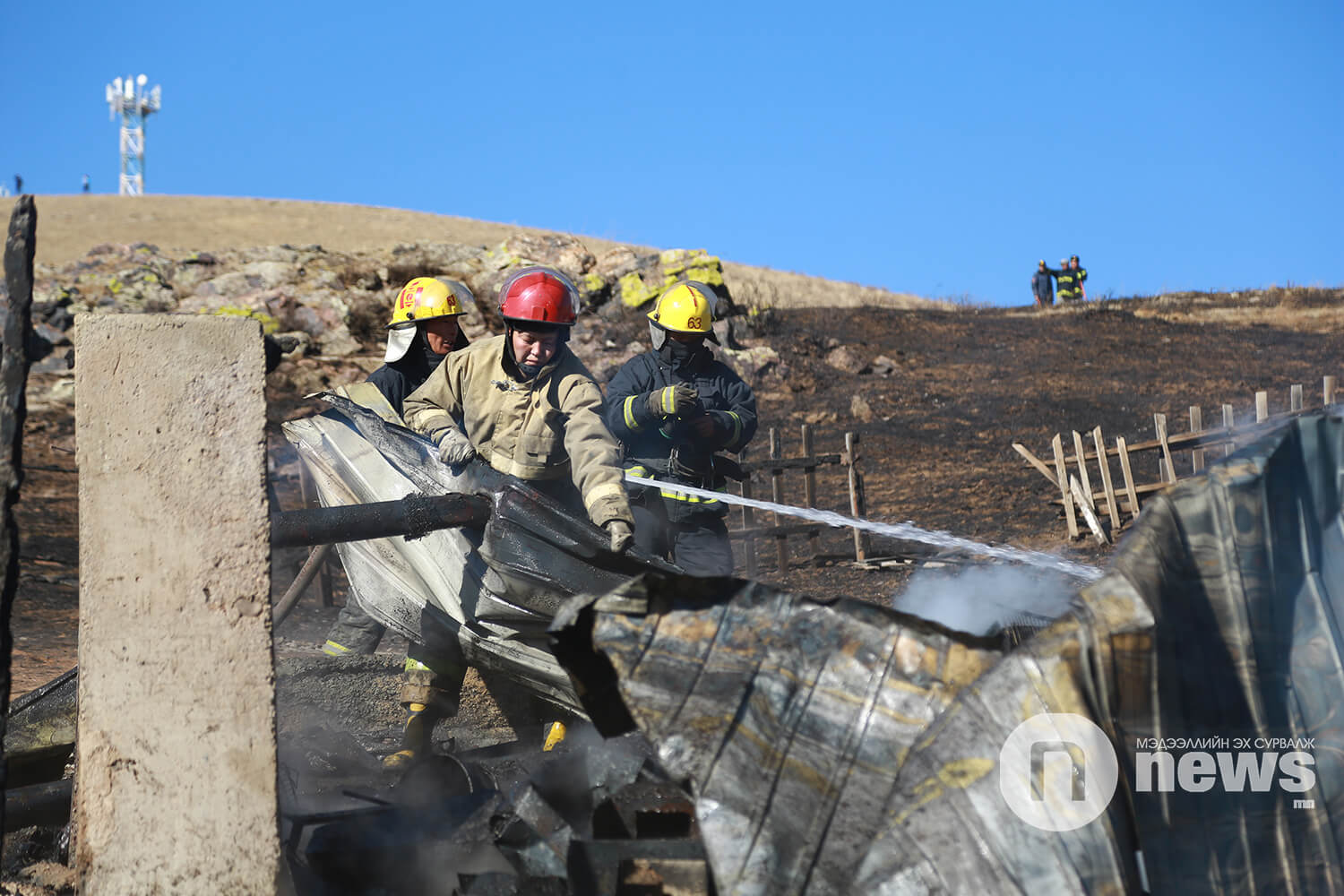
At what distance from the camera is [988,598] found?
5.38 metres

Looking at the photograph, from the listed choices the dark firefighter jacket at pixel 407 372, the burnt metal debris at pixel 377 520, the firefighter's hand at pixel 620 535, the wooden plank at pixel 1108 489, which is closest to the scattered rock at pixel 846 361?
the wooden plank at pixel 1108 489

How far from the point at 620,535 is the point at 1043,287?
28777 mm

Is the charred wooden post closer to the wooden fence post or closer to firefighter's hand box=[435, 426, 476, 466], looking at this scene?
firefighter's hand box=[435, 426, 476, 466]

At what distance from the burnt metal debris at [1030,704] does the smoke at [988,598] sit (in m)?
0.20

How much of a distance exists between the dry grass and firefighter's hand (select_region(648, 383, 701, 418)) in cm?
2407

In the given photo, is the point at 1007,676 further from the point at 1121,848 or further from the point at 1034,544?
the point at 1034,544

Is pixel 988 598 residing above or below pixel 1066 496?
below

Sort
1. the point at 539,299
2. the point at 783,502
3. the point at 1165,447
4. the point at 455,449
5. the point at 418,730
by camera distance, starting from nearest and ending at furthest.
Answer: the point at 455,449 < the point at 539,299 < the point at 418,730 < the point at 1165,447 < the point at 783,502

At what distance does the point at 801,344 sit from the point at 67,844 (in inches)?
708

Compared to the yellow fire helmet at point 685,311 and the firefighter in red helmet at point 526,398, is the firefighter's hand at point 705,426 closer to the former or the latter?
the yellow fire helmet at point 685,311

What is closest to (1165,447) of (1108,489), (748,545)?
(1108,489)

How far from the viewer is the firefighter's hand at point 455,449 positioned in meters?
4.00

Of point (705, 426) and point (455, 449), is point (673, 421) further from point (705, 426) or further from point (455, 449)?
point (455, 449)

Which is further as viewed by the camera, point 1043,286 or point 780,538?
point 1043,286
